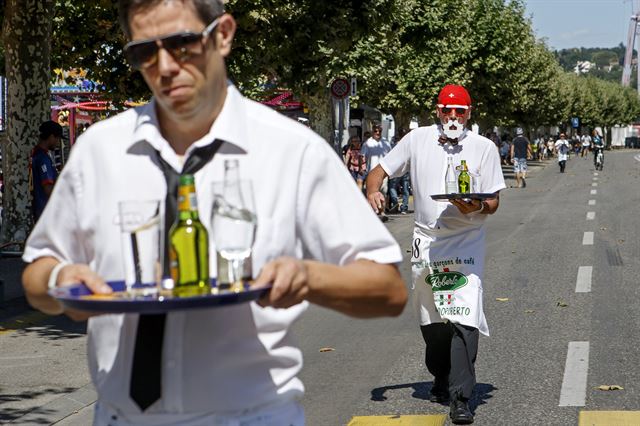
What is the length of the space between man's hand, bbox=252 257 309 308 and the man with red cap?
16.5 feet

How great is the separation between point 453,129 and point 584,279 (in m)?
6.99

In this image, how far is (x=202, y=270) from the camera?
→ 2.36m

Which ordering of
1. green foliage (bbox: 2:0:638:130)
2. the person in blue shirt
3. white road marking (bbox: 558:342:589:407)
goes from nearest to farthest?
white road marking (bbox: 558:342:589:407), the person in blue shirt, green foliage (bbox: 2:0:638:130)

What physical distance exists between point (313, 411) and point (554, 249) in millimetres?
10848

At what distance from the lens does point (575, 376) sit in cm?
847

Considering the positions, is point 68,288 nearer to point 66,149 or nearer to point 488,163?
point 488,163

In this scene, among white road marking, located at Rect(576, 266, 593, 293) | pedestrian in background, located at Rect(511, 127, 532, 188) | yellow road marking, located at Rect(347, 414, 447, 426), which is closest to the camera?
yellow road marking, located at Rect(347, 414, 447, 426)

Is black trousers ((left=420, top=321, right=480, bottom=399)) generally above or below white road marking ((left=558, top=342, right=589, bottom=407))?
above

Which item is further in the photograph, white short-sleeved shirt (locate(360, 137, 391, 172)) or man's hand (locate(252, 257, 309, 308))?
white short-sleeved shirt (locate(360, 137, 391, 172))

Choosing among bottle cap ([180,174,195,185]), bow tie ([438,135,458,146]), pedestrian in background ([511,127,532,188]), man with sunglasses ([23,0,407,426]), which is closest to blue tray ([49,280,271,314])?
man with sunglasses ([23,0,407,426])

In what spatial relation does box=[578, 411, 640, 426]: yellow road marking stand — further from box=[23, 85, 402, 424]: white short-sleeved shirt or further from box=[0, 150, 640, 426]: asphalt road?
box=[23, 85, 402, 424]: white short-sleeved shirt

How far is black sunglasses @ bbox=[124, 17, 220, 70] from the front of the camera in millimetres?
2471

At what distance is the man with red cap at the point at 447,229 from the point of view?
7.45 m

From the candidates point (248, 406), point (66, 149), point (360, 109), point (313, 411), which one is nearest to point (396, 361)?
point (313, 411)
